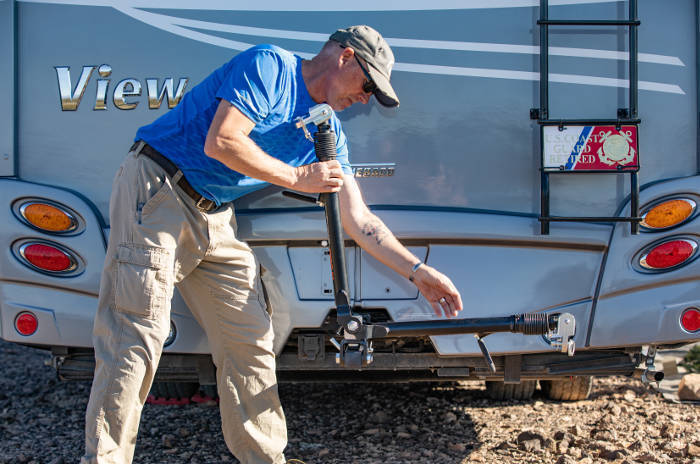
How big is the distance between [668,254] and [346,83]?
1500mm

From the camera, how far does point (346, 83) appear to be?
264cm

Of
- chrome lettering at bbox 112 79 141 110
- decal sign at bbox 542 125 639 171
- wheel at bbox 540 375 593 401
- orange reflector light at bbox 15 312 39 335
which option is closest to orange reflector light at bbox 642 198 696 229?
decal sign at bbox 542 125 639 171

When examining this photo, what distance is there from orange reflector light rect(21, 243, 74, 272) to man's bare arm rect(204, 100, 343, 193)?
3.41ft

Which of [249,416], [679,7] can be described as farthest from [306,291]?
[679,7]

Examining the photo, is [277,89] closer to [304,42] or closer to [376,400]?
[304,42]

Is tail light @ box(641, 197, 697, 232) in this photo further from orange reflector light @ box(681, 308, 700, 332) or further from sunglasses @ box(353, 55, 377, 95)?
Result: sunglasses @ box(353, 55, 377, 95)

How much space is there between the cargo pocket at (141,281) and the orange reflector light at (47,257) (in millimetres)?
655

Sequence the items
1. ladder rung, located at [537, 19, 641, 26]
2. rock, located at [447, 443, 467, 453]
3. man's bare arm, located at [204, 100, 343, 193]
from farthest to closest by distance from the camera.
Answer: rock, located at [447, 443, 467, 453] → ladder rung, located at [537, 19, 641, 26] → man's bare arm, located at [204, 100, 343, 193]

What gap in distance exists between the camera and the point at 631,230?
3045mm

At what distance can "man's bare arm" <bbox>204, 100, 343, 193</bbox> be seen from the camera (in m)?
2.45

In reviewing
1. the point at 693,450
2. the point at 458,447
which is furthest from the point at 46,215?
the point at 693,450

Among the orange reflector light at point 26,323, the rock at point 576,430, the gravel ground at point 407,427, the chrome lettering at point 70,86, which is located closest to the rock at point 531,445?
the gravel ground at point 407,427

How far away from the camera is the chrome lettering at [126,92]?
124 inches

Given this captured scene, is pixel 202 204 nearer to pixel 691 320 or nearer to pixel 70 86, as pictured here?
pixel 70 86
